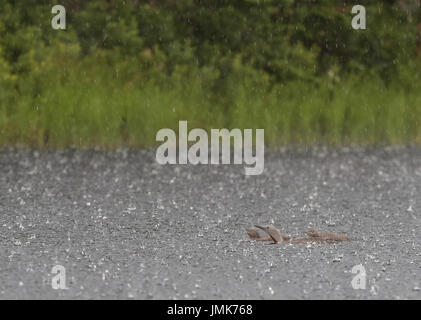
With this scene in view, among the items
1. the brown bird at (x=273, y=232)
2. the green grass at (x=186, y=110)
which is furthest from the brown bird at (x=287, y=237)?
the green grass at (x=186, y=110)

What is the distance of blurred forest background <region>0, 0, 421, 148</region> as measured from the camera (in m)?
11.4

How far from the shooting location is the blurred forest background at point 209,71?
11422mm

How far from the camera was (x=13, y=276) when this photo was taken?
5855 millimetres

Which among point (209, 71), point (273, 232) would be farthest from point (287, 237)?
point (209, 71)

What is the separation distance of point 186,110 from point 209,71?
85 cm

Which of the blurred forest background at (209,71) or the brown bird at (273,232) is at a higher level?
the blurred forest background at (209,71)

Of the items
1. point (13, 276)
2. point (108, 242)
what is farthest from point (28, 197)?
point (13, 276)

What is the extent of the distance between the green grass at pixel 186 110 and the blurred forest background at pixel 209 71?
15mm

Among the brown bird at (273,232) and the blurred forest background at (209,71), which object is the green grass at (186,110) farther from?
the brown bird at (273,232)

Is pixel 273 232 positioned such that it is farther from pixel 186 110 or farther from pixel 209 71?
pixel 209 71

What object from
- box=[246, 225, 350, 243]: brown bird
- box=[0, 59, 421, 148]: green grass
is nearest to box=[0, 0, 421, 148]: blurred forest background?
box=[0, 59, 421, 148]: green grass

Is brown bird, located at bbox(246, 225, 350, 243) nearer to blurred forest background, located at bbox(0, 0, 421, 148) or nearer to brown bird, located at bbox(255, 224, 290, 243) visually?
brown bird, located at bbox(255, 224, 290, 243)

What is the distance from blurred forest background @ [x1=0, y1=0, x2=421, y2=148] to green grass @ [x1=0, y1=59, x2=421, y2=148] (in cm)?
1

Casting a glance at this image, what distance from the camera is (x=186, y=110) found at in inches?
460
